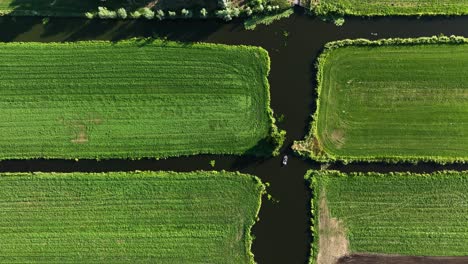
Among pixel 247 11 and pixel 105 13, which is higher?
pixel 247 11

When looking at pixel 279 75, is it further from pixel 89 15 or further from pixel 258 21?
pixel 89 15

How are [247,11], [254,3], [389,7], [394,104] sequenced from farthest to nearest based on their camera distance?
[389,7] → [254,3] → [247,11] → [394,104]

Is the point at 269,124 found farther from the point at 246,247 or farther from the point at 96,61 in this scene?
the point at 96,61

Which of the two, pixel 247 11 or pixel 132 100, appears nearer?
pixel 132 100

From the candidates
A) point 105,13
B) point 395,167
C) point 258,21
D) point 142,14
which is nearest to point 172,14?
point 142,14

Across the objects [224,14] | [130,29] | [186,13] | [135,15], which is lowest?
[130,29]

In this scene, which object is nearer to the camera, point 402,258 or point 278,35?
point 402,258

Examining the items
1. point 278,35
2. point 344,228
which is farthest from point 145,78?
point 344,228

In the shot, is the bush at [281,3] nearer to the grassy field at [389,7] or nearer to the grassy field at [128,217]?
the grassy field at [389,7]
